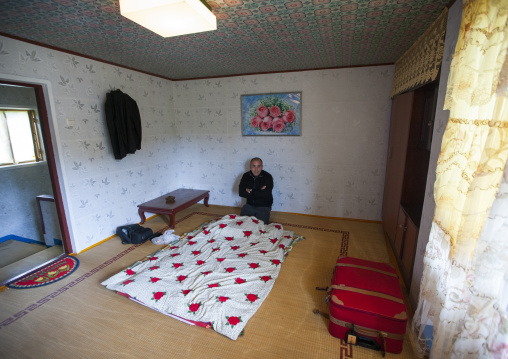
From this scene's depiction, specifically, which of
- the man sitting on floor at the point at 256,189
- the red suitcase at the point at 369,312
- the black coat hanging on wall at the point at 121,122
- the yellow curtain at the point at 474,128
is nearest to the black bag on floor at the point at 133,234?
the black coat hanging on wall at the point at 121,122

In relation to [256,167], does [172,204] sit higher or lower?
lower

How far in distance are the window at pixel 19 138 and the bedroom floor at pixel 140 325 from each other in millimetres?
2683

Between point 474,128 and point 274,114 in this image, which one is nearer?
point 474,128

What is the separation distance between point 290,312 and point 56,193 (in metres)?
2.83

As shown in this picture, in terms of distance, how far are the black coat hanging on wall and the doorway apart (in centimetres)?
69

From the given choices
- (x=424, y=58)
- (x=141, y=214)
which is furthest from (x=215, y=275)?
(x=424, y=58)

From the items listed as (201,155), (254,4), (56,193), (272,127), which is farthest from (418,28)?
(56,193)

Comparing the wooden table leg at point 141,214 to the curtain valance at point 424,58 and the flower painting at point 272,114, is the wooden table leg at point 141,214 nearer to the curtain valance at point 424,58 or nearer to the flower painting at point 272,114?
the flower painting at point 272,114

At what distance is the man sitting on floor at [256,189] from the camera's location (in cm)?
375

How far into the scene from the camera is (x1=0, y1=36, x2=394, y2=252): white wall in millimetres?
2787

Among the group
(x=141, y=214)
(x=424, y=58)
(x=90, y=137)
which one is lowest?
(x=141, y=214)

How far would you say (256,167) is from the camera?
12.3 ft

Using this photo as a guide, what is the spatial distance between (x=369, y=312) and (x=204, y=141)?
3637 millimetres

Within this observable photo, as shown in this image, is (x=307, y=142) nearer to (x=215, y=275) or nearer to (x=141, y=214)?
(x=215, y=275)
